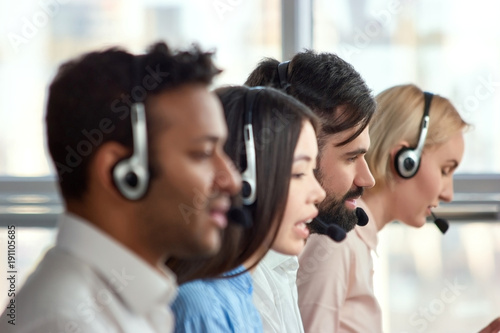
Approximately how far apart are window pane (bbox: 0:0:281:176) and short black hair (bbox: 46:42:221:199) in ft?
7.48

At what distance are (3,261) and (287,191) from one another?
222cm

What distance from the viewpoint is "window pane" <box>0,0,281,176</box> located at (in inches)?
124

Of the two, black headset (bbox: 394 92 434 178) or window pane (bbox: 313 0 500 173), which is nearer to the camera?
black headset (bbox: 394 92 434 178)

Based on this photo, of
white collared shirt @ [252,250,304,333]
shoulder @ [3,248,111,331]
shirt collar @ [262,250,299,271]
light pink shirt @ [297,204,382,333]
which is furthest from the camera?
light pink shirt @ [297,204,382,333]

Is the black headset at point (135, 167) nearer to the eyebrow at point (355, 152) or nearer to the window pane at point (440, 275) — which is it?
the eyebrow at point (355, 152)

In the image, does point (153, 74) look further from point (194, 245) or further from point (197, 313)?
point (197, 313)

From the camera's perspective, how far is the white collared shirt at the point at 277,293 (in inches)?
57.0

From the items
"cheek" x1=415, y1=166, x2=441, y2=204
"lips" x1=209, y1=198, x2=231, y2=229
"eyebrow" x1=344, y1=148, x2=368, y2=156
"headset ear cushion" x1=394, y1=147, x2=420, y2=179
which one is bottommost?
"cheek" x1=415, y1=166, x2=441, y2=204

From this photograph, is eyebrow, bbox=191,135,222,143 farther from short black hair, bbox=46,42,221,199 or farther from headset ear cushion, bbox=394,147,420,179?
headset ear cushion, bbox=394,147,420,179

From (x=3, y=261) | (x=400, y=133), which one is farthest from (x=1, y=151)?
(x=400, y=133)

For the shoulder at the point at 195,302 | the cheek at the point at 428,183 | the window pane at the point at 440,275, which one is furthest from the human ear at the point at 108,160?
the window pane at the point at 440,275

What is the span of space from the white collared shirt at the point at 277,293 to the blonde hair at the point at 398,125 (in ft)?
1.65

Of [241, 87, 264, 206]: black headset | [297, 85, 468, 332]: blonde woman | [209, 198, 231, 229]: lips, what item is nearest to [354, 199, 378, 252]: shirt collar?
[297, 85, 468, 332]: blonde woman

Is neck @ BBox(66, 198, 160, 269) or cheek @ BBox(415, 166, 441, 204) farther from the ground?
neck @ BBox(66, 198, 160, 269)
